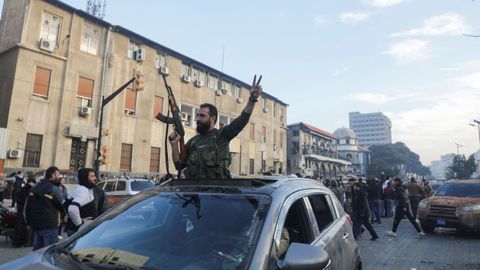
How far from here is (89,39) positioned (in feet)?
79.3

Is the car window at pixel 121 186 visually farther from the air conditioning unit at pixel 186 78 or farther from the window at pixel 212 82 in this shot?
the window at pixel 212 82

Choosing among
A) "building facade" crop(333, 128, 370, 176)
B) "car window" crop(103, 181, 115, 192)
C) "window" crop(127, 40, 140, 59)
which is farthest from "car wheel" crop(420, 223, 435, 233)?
"building facade" crop(333, 128, 370, 176)

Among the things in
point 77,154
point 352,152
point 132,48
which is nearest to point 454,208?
point 77,154

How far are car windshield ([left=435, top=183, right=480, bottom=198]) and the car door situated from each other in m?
9.92

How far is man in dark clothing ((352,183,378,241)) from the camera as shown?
32.7 ft

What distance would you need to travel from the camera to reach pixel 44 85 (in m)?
21.6

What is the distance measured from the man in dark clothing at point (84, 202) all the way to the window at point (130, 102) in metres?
21.7

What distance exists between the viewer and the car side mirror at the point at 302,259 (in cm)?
206

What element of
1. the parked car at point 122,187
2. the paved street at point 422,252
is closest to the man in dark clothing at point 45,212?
the paved street at point 422,252

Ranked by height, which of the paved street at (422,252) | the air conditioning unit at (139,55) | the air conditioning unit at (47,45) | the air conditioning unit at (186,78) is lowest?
the paved street at (422,252)

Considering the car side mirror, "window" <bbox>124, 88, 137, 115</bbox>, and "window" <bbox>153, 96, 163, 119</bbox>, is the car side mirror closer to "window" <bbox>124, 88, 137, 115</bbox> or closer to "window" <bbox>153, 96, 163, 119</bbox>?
"window" <bbox>124, 88, 137, 115</bbox>

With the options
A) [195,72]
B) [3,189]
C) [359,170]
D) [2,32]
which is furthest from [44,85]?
[359,170]

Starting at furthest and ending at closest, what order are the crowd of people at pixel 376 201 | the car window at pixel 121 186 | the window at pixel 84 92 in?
1. the window at pixel 84 92
2. the car window at pixel 121 186
3. the crowd of people at pixel 376 201

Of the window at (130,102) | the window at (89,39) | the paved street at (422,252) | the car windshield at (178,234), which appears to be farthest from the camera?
the window at (130,102)
